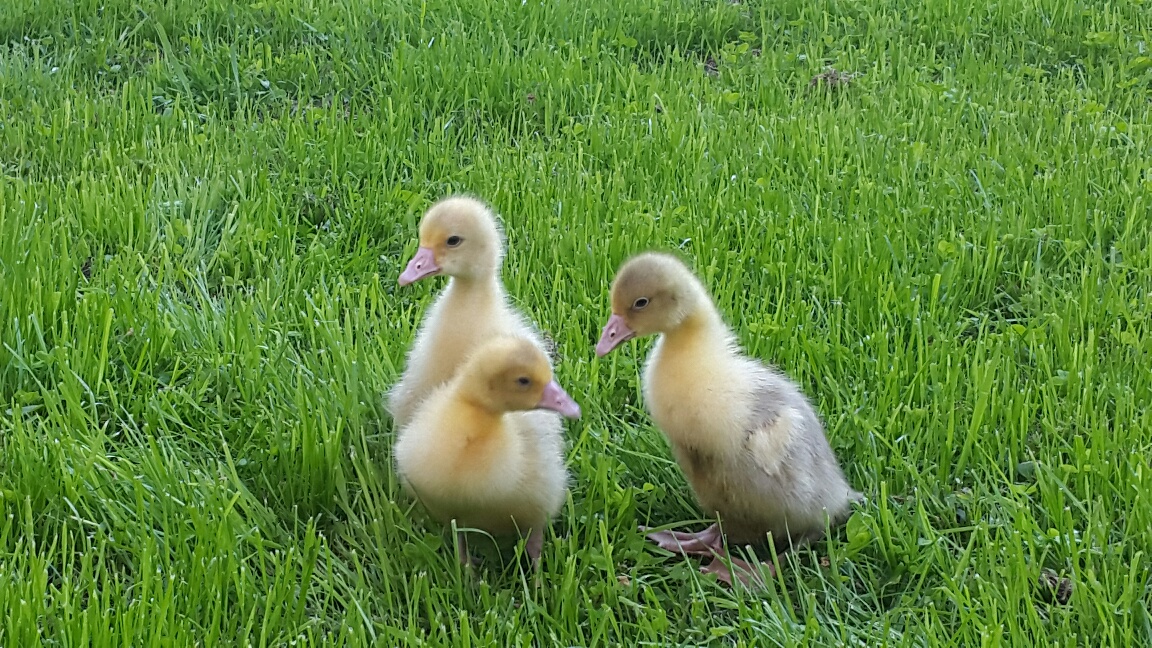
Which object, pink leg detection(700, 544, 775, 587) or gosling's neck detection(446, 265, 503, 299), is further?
gosling's neck detection(446, 265, 503, 299)

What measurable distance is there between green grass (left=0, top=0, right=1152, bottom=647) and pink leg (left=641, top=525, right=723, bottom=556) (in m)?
0.06

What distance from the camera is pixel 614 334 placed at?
257cm

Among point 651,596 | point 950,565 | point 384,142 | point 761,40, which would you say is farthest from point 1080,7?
point 651,596

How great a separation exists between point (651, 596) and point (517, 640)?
1.08 feet

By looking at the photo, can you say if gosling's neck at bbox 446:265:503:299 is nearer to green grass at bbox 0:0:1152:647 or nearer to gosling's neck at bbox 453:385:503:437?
green grass at bbox 0:0:1152:647

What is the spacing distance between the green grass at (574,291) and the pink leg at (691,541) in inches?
2.5

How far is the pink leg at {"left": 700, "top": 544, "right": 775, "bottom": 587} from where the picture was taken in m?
2.45

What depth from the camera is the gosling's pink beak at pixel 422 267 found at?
2834 millimetres

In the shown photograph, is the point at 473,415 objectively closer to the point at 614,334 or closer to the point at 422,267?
the point at 614,334

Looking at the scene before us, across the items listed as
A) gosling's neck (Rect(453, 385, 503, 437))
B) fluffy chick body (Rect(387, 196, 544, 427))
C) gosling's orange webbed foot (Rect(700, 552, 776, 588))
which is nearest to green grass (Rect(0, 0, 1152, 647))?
gosling's orange webbed foot (Rect(700, 552, 776, 588))

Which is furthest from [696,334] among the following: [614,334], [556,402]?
[556,402]

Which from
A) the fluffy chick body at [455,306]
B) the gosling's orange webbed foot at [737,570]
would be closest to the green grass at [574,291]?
the gosling's orange webbed foot at [737,570]

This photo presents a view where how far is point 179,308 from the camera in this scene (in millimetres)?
3246

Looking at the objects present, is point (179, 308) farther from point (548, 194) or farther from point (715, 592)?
point (715, 592)
